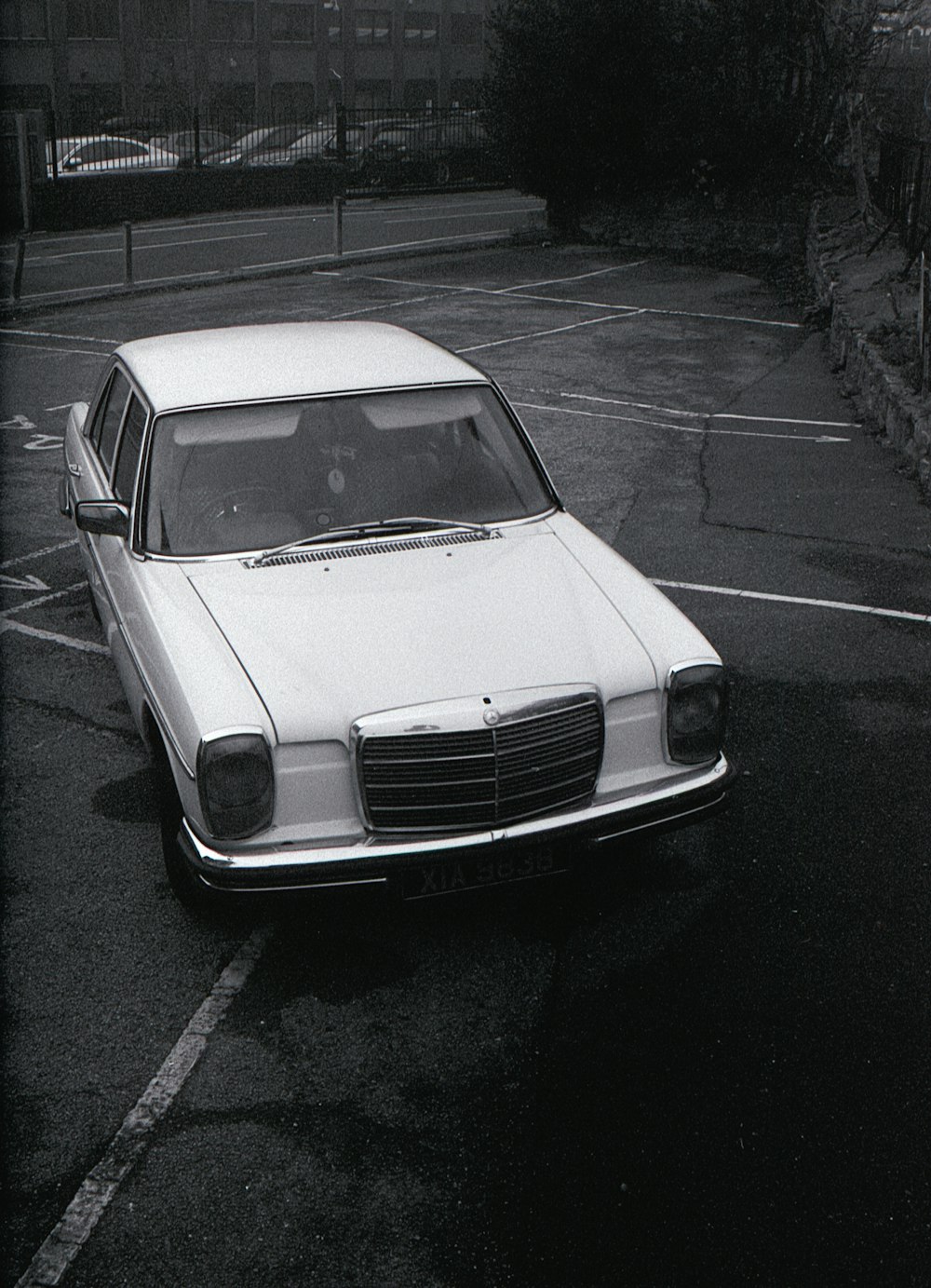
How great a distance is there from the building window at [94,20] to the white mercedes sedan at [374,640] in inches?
2065

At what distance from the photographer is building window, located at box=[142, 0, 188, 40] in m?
52.5

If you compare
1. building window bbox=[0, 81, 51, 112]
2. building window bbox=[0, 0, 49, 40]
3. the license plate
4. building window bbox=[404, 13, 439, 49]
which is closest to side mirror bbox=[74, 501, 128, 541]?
the license plate

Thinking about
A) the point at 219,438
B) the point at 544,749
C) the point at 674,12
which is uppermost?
the point at 674,12

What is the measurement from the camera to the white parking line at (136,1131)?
2971mm

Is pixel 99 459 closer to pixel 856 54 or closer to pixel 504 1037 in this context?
pixel 504 1037

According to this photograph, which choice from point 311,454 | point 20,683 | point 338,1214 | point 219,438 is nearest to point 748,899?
point 338,1214

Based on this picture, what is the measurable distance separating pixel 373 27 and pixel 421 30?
300cm

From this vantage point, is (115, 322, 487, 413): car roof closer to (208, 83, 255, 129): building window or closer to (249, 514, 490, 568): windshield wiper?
(249, 514, 490, 568): windshield wiper

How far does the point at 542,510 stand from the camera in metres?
5.10

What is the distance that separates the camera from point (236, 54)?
5628 centimetres

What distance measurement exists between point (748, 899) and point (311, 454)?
7.59 ft

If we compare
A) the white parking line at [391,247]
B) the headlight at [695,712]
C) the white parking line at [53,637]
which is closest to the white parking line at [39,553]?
the white parking line at [53,637]

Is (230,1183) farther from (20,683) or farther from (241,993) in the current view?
(20,683)

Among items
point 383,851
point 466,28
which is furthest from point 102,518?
point 466,28
